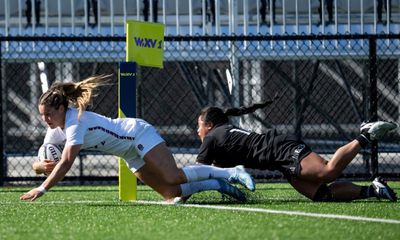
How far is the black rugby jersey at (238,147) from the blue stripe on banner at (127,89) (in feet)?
2.42

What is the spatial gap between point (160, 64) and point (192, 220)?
2.83m

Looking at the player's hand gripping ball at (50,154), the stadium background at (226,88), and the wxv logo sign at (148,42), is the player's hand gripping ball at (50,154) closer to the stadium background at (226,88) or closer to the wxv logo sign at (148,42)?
the wxv logo sign at (148,42)

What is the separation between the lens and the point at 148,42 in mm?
9203

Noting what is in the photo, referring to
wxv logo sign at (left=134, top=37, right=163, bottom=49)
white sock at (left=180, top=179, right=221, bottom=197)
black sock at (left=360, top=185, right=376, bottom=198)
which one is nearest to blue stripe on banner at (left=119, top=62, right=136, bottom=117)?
wxv logo sign at (left=134, top=37, right=163, bottom=49)

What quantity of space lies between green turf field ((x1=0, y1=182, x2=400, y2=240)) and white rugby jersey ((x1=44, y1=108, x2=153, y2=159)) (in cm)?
49

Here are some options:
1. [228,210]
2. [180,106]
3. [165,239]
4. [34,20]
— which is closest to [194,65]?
[180,106]

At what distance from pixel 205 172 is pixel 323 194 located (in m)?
1.05

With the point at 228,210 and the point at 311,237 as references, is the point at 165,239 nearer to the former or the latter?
the point at 311,237

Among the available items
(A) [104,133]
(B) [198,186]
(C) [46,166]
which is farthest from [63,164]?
(B) [198,186]

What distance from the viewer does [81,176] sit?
12086 millimetres

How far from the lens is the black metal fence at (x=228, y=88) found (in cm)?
1286

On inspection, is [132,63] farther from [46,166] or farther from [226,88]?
[226,88]

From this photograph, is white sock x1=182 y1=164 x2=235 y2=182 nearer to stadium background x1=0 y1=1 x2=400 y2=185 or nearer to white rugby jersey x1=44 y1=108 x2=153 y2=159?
white rugby jersey x1=44 y1=108 x2=153 y2=159

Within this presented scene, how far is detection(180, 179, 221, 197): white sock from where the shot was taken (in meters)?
8.48
